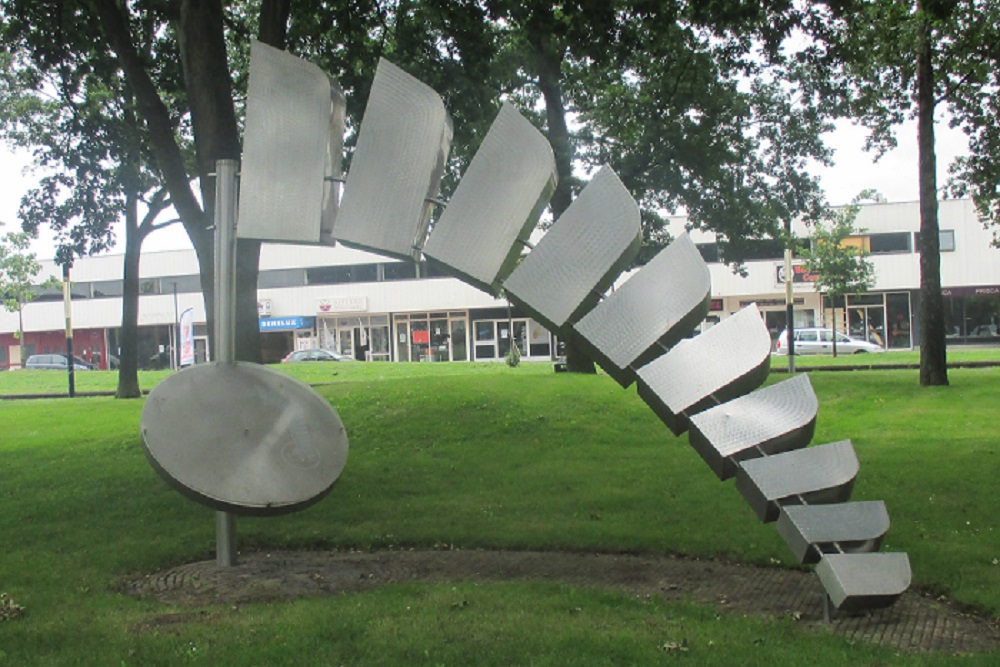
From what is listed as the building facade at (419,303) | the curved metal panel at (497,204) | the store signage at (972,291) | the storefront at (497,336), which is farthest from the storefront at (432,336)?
the curved metal panel at (497,204)

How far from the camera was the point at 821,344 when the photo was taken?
4262 cm

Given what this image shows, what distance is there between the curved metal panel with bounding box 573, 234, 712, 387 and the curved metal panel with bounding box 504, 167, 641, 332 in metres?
0.13

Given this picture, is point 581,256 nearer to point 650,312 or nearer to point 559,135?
point 650,312

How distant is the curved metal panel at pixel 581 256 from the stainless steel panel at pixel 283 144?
156 cm

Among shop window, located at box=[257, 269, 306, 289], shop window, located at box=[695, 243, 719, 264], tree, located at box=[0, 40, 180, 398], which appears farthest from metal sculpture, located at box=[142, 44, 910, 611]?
shop window, located at box=[257, 269, 306, 289]

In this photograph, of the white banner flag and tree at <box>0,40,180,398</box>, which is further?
the white banner flag

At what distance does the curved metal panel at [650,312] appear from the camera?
231 inches

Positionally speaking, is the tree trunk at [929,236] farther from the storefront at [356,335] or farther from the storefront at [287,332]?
the storefront at [287,332]

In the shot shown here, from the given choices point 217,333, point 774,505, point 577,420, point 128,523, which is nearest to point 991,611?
point 774,505

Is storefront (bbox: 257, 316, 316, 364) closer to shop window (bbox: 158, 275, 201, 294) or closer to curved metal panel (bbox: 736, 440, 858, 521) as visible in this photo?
shop window (bbox: 158, 275, 201, 294)

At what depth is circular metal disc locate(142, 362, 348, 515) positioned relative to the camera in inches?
248

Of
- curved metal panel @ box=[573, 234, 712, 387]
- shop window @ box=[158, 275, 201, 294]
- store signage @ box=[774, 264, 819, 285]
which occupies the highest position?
shop window @ box=[158, 275, 201, 294]

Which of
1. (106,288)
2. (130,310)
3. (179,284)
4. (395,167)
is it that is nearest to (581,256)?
(395,167)

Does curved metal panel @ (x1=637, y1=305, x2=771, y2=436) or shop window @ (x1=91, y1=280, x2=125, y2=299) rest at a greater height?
shop window @ (x1=91, y1=280, x2=125, y2=299)
